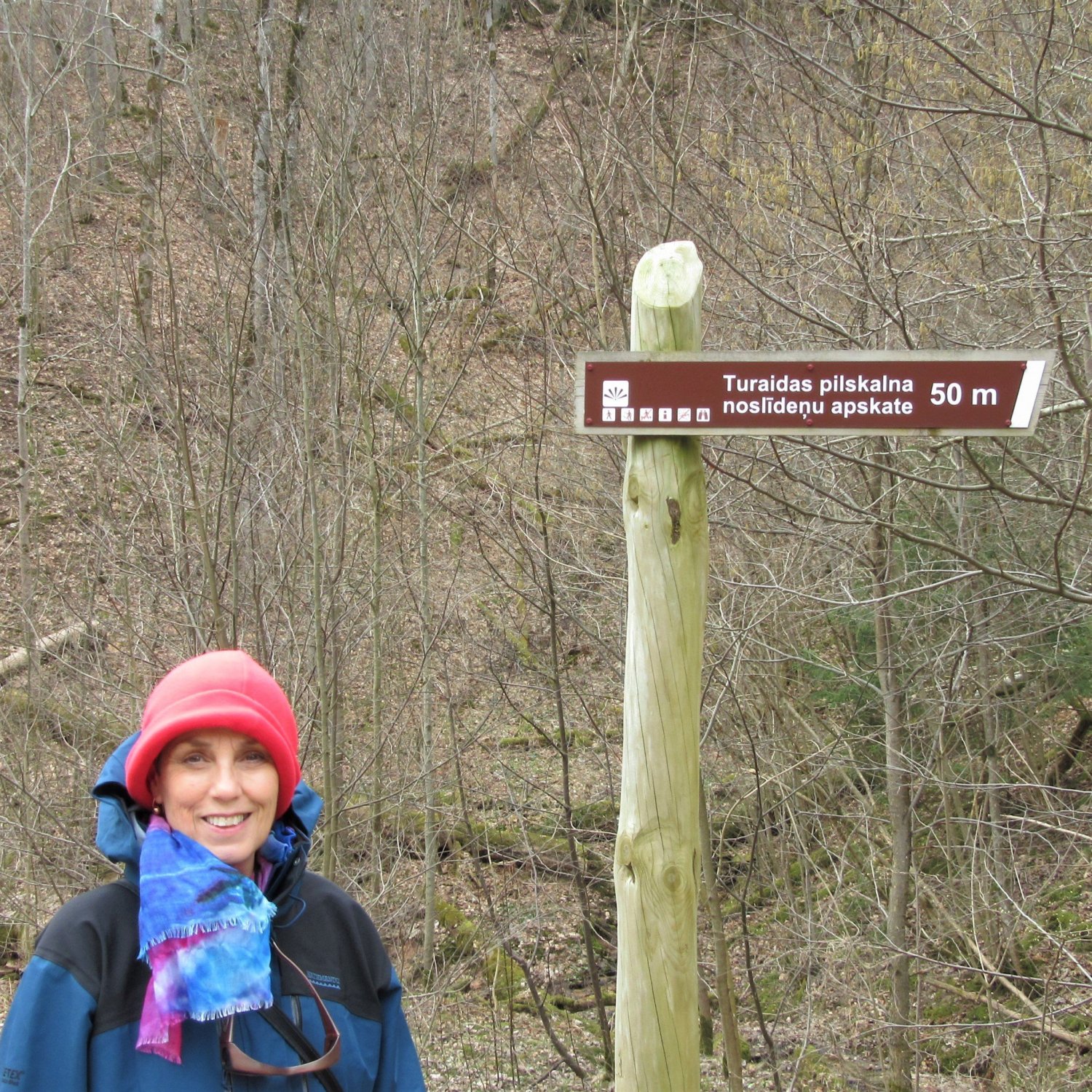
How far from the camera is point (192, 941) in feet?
5.49

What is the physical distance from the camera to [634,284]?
9.15 feet

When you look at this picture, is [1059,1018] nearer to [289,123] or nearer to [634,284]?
[634,284]

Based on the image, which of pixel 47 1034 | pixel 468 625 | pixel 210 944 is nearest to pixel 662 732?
pixel 210 944

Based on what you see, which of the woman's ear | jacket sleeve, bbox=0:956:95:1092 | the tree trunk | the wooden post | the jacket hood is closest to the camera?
jacket sleeve, bbox=0:956:95:1092

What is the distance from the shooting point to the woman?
163cm

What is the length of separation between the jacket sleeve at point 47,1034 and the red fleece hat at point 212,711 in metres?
0.32

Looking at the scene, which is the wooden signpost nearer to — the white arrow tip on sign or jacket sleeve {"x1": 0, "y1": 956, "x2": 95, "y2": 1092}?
the white arrow tip on sign

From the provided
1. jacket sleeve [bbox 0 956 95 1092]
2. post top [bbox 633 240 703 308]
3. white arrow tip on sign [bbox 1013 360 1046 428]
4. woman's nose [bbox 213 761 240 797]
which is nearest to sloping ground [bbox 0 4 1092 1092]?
post top [bbox 633 240 703 308]

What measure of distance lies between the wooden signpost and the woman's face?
41.5 inches

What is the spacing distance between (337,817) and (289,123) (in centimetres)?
388

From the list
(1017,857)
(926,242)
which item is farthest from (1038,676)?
(926,242)

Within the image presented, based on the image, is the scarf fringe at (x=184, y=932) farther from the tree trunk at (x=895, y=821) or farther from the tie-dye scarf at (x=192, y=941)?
the tree trunk at (x=895, y=821)

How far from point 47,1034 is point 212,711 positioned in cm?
51

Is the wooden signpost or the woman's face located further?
the wooden signpost
